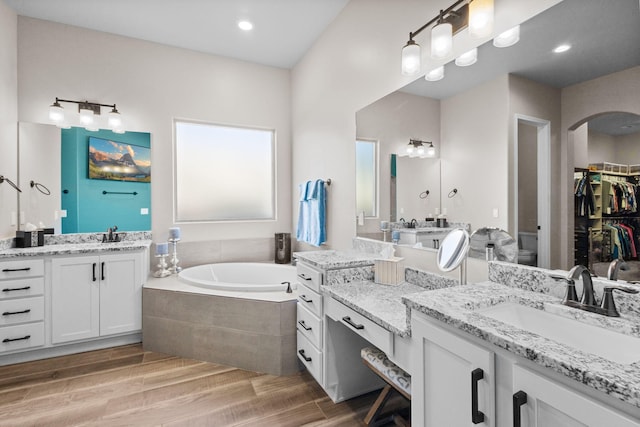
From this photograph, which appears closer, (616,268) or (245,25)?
(616,268)

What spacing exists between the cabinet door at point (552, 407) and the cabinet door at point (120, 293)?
2.94m

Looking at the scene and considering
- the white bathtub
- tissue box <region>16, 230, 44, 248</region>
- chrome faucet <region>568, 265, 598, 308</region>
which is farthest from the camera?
the white bathtub

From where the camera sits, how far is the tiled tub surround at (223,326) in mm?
2332

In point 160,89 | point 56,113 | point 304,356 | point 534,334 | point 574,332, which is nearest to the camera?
point 534,334

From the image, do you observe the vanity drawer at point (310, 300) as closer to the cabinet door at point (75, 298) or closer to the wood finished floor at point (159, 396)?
the wood finished floor at point (159, 396)

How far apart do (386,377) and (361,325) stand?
0.26m

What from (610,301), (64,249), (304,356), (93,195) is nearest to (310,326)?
(304,356)

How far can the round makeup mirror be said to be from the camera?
1582 millimetres

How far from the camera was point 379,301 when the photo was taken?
1.63 metres

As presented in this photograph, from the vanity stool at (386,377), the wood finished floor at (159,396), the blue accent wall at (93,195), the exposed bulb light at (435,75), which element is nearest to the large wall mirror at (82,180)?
the blue accent wall at (93,195)

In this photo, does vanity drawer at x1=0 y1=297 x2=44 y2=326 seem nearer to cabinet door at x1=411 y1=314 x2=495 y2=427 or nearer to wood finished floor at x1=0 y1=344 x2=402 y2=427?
wood finished floor at x1=0 y1=344 x2=402 y2=427

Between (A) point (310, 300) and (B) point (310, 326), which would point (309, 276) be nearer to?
(A) point (310, 300)

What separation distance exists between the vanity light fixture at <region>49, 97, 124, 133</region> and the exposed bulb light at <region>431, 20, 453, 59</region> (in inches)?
116

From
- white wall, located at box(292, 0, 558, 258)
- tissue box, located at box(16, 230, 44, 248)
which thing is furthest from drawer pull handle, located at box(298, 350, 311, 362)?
tissue box, located at box(16, 230, 44, 248)
